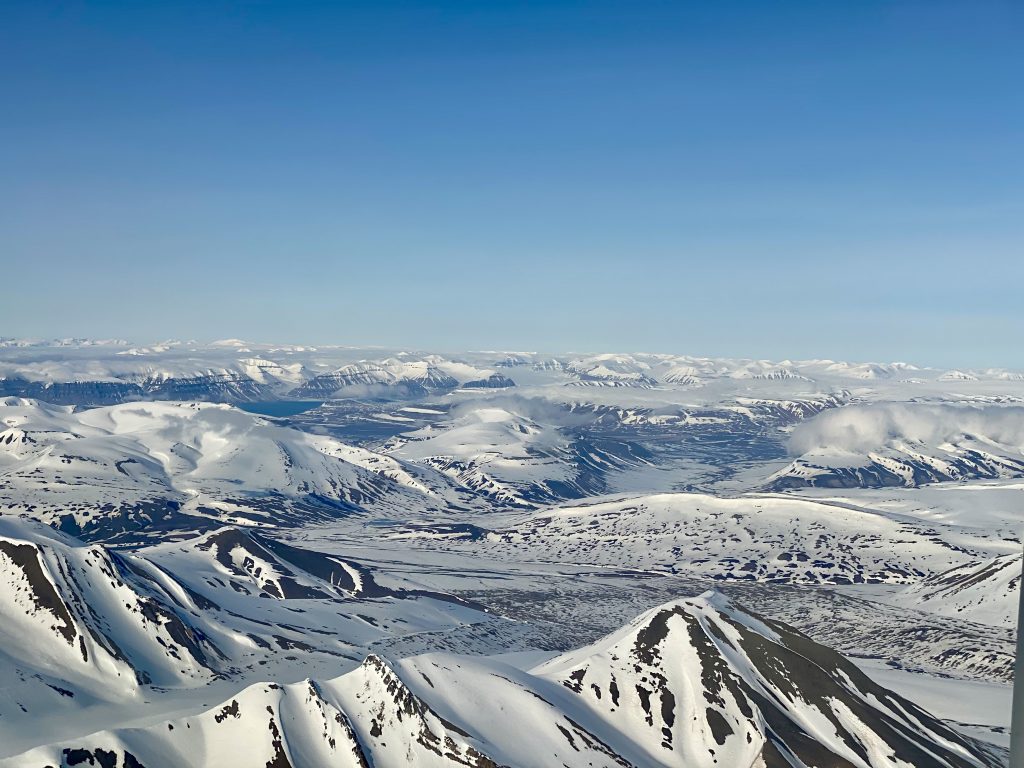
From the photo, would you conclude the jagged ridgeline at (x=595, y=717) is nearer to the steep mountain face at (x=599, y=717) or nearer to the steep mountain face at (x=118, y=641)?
the steep mountain face at (x=599, y=717)

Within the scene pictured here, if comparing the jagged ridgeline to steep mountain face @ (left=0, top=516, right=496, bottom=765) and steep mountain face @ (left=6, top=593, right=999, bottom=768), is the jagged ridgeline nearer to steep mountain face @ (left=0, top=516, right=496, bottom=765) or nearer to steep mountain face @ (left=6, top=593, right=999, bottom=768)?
steep mountain face @ (left=6, top=593, right=999, bottom=768)

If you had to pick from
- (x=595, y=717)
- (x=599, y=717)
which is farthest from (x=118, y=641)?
(x=599, y=717)

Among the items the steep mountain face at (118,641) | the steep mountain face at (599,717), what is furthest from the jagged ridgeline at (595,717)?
the steep mountain face at (118,641)

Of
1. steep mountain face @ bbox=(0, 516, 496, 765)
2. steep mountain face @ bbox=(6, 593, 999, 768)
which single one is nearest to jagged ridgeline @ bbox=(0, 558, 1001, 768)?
steep mountain face @ bbox=(6, 593, 999, 768)

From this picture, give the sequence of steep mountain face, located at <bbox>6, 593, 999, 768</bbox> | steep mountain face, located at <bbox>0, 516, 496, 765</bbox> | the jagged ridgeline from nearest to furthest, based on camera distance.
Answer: the jagged ridgeline → steep mountain face, located at <bbox>6, 593, 999, 768</bbox> → steep mountain face, located at <bbox>0, 516, 496, 765</bbox>

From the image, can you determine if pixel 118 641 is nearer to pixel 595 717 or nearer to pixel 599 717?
pixel 595 717

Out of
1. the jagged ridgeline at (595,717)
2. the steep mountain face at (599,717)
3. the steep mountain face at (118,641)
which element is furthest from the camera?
the steep mountain face at (118,641)

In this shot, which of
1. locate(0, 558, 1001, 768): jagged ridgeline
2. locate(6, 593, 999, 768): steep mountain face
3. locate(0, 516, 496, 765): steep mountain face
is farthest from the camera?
locate(0, 516, 496, 765): steep mountain face

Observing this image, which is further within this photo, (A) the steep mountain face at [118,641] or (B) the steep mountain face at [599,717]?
(A) the steep mountain face at [118,641]
